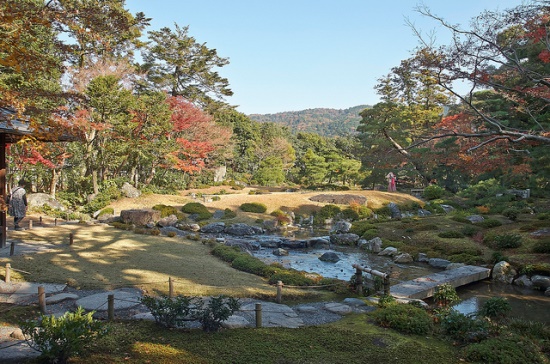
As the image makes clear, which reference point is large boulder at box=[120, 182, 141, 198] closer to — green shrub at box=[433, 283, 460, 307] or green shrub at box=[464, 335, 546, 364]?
green shrub at box=[433, 283, 460, 307]

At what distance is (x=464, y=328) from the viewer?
5477 mm

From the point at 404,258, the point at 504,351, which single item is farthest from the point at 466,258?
the point at 504,351

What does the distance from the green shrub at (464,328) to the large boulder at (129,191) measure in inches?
788

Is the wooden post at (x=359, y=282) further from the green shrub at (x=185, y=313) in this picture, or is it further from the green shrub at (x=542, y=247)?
the green shrub at (x=542, y=247)

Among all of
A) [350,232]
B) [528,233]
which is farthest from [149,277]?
[528,233]

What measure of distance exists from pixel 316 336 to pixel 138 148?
20.8 metres

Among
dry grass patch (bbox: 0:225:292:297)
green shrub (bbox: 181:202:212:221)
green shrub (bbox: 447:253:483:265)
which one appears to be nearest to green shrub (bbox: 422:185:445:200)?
green shrub (bbox: 447:253:483:265)

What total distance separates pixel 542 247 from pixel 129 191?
20.1m

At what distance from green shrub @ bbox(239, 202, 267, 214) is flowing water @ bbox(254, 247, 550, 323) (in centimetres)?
704

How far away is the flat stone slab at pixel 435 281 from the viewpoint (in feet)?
29.4

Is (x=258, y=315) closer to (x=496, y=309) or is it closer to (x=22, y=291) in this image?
(x=22, y=291)

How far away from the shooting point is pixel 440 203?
2506 cm

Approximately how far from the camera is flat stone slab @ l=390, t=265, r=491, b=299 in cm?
895

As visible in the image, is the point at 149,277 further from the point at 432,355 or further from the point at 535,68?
the point at 535,68
